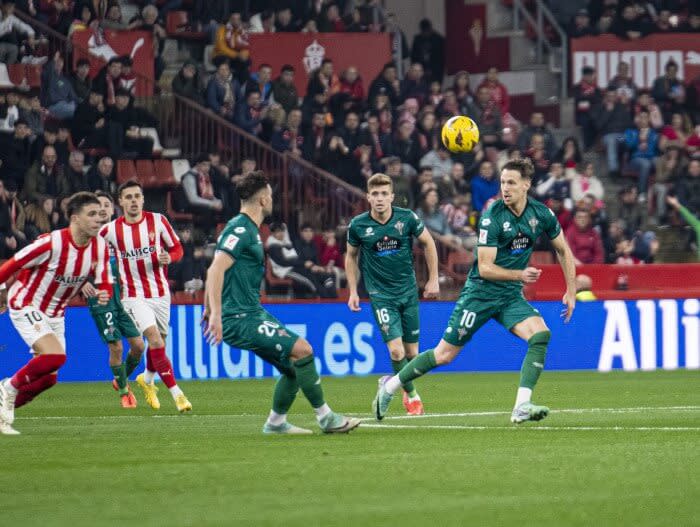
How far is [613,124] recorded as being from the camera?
28.0 m

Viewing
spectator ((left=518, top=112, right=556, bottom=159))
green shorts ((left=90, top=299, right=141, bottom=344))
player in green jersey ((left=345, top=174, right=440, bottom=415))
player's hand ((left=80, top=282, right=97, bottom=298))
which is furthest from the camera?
spectator ((left=518, top=112, right=556, bottom=159))

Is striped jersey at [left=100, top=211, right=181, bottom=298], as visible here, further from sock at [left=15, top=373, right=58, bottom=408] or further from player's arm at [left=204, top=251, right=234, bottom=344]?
player's arm at [left=204, top=251, right=234, bottom=344]

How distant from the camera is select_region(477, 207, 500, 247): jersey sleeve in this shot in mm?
12281

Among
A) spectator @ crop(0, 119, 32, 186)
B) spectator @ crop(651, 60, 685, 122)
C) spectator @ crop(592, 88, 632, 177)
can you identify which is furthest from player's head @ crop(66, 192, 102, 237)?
spectator @ crop(651, 60, 685, 122)

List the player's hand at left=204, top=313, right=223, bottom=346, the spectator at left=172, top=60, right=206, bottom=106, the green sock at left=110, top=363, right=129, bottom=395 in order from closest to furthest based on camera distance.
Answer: the player's hand at left=204, top=313, right=223, bottom=346 → the green sock at left=110, top=363, right=129, bottom=395 → the spectator at left=172, top=60, right=206, bottom=106

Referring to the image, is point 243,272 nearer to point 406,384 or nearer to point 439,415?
point 406,384

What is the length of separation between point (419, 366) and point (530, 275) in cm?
138

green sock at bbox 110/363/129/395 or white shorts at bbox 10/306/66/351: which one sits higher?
white shorts at bbox 10/306/66/351

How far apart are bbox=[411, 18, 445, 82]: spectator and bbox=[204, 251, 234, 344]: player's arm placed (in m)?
18.5

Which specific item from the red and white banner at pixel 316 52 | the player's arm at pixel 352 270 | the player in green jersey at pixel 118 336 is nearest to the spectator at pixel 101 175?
the red and white banner at pixel 316 52

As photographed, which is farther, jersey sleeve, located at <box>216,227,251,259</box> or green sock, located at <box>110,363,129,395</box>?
green sock, located at <box>110,363,129,395</box>

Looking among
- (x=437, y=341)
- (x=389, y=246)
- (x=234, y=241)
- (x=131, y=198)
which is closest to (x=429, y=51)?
(x=437, y=341)

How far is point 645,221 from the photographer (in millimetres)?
27031

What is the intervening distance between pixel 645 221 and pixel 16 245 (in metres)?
11.0
